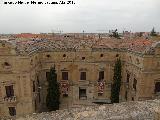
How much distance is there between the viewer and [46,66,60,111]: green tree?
3122 centimetres

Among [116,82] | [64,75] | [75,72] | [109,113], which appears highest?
[109,113]

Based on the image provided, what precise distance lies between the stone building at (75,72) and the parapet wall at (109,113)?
678 inches

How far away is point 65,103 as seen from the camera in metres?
34.3

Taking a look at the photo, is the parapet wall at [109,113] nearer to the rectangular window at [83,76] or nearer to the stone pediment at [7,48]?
the stone pediment at [7,48]

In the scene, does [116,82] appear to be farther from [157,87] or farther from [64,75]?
[64,75]

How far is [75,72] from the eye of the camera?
33.5 m

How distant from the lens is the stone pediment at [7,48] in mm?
26628

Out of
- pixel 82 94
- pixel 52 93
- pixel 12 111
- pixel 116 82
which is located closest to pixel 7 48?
pixel 12 111

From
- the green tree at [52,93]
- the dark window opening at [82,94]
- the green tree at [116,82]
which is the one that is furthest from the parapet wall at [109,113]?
the dark window opening at [82,94]

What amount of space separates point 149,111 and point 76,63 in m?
23.3

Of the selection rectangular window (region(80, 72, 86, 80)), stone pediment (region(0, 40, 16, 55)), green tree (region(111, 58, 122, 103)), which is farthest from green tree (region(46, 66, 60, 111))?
green tree (region(111, 58, 122, 103))

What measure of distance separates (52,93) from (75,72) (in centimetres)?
461

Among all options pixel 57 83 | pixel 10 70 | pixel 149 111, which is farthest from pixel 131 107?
pixel 57 83

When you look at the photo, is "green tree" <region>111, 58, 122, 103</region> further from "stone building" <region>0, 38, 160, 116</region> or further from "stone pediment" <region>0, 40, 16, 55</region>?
"stone pediment" <region>0, 40, 16, 55</region>
